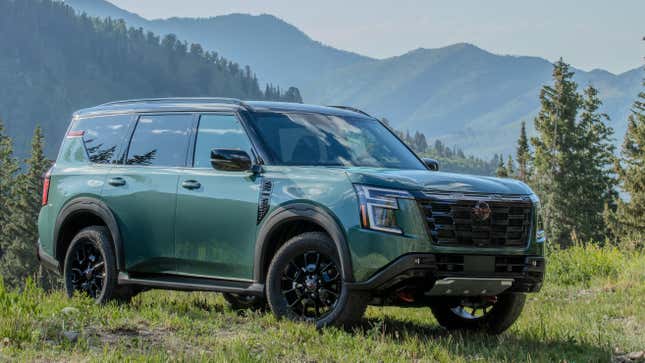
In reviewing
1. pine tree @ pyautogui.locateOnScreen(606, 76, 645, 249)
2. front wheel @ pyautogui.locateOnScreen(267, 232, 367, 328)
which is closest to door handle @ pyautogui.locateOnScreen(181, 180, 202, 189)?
front wheel @ pyautogui.locateOnScreen(267, 232, 367, 328)

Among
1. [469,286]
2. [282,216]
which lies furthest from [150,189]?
[469,286]

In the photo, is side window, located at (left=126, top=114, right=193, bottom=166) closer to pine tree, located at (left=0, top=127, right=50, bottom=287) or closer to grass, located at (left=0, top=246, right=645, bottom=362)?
grass, located at (left=0, top=246, right=645, bottom=362)

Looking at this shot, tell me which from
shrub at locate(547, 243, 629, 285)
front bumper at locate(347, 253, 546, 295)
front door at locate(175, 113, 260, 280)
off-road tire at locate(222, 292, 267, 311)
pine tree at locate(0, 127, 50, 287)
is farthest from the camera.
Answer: pine tree at locate(0, 127, 50, 287)

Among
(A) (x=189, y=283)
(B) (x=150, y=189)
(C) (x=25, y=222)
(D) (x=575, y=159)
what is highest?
(B) (x=150, y=189)

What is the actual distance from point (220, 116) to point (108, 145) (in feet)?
5.53

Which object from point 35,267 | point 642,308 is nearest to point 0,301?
point 642,308

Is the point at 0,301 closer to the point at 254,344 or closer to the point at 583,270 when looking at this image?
the point at 254,344

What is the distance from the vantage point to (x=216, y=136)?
853 centimetres

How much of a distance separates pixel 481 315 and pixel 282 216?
8.03ft

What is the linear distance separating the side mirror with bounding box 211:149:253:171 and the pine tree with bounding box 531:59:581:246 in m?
61.4

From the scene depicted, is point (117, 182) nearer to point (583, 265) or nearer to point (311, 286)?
point (311, 286)

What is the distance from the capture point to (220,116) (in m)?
8.58

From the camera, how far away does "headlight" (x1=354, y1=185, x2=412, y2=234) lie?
695 centimetres

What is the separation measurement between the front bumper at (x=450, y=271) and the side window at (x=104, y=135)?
142 inches
